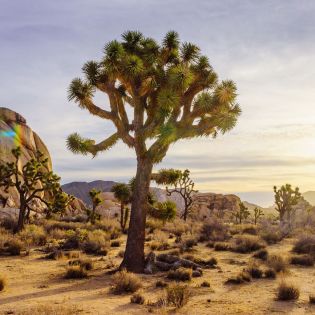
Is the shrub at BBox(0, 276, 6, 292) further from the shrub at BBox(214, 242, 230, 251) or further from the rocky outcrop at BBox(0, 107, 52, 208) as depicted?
the rocky outcrop at BBox(0, 107, 52, 208)

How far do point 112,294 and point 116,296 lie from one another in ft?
0.84

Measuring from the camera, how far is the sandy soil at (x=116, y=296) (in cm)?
817

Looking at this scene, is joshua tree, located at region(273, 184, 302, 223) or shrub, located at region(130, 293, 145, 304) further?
joshua tree, located at region(273, 184, 302, 223)

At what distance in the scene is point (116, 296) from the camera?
364 inches

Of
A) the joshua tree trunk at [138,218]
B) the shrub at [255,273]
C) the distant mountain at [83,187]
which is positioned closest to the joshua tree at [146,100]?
the joshua tree trunk at [138,218]

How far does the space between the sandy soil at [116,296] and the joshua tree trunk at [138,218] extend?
866mm

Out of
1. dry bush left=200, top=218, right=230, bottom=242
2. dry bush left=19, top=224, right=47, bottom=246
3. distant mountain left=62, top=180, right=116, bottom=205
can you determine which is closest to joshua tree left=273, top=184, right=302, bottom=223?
dry bush left=200, top=218, right=230, bottom=242

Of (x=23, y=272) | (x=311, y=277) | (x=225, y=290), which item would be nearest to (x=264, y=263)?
(x=311, y=277)

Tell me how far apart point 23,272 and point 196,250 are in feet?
26.0

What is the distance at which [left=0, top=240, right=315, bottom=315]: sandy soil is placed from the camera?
8170 millimetres

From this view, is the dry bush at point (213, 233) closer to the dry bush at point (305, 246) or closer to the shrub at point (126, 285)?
the dry bush at point (305, 246)

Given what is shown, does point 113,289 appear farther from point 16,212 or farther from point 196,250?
point 16,212

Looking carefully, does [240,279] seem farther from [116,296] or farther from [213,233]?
[213,233]

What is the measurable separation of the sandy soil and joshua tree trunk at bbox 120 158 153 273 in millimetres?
866
